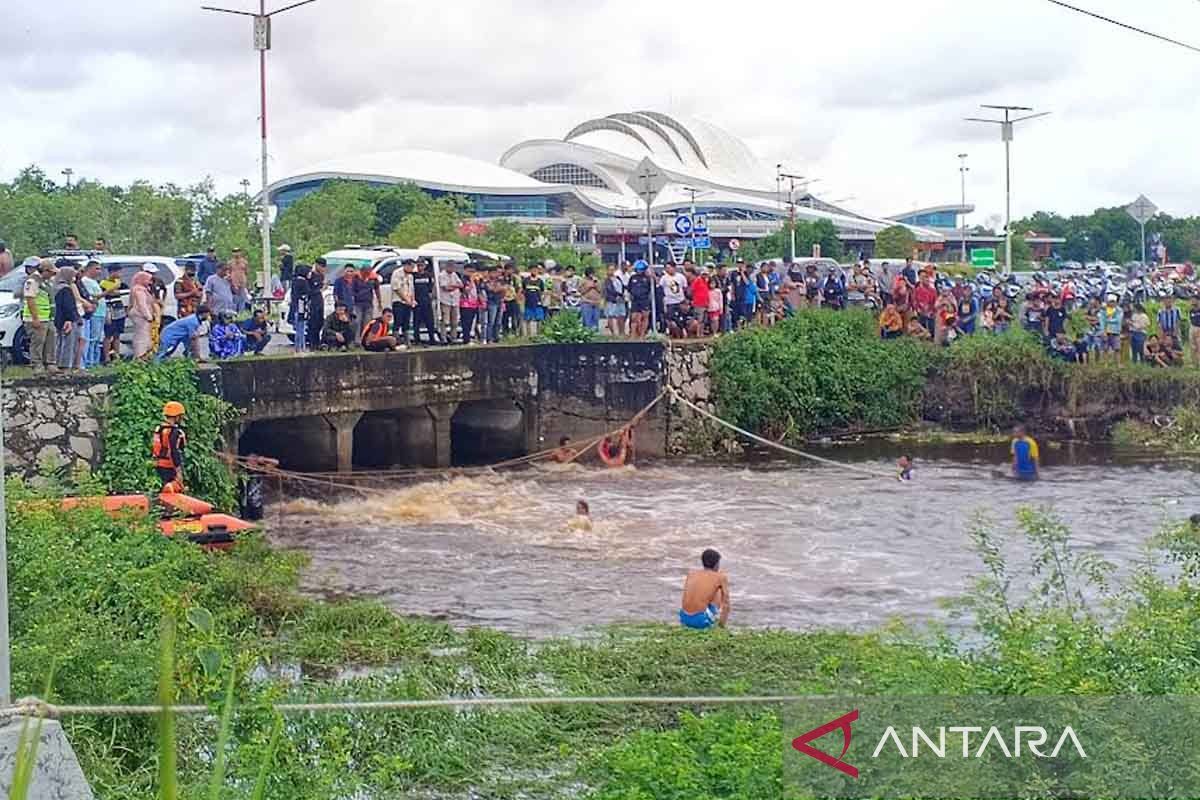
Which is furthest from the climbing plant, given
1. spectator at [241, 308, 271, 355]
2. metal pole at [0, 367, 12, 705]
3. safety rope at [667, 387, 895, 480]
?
metal pole at [0, 367, 12, 705]

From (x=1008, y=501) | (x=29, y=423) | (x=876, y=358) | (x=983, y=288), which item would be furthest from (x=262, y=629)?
(x=983, y=288)

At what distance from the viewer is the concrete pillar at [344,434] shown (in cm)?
2308

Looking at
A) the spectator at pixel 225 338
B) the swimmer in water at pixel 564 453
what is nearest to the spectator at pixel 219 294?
the spectator at pixel 225 338

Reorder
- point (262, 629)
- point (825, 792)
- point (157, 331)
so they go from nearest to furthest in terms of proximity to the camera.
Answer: point (825, 792)
point (262, 629)
point (157, 331)

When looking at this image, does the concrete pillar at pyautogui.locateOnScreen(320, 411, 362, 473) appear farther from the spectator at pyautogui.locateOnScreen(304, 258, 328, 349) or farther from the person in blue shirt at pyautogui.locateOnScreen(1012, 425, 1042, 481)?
the person in blue shirt at pyautogui.locateOnScreen(1012, 425, 1042, 481)

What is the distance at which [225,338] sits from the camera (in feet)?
70.0

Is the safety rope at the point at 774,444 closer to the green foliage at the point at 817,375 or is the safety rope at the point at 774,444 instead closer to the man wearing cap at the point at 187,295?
the green foliage at the point at 817,375

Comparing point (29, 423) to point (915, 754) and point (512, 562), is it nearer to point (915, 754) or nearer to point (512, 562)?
point (512, 562)

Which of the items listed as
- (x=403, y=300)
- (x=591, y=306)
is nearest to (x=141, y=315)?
(x=403, y=300)

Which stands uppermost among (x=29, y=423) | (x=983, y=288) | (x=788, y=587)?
(x=983, y=288)

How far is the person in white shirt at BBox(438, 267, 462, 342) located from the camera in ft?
82.9

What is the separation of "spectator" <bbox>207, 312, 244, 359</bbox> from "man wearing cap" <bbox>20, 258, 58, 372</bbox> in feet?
9.05

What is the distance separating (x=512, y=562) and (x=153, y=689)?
9.22 meters

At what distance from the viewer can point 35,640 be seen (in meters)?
8.34
